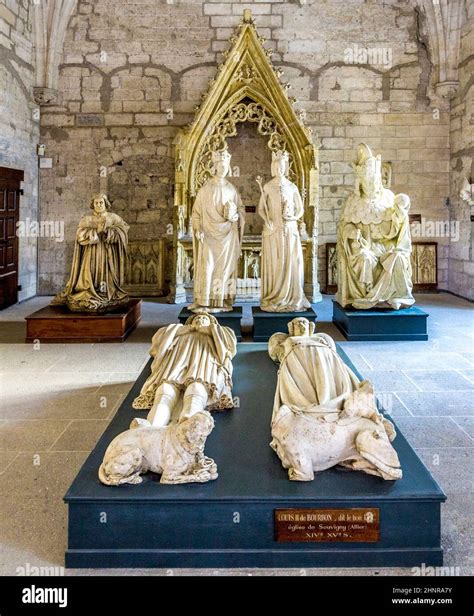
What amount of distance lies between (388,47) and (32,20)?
20.6 feet

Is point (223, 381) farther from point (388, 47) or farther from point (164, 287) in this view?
point (388, 47)

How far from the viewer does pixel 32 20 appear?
9.74m

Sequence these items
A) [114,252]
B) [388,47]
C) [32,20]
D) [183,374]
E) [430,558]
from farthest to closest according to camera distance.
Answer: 1. [388,47]
2. [32,20]
3. [114,252]
4. [183,374]
5. [430,558]

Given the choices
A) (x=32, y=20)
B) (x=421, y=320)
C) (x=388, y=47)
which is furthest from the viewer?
(x=388, y=47)

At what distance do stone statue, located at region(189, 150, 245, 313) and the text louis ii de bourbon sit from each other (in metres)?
4.50

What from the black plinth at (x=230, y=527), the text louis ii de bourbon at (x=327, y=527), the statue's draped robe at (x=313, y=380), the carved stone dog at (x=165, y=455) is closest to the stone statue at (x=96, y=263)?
the statue's draped robe at (x=313, y=380)

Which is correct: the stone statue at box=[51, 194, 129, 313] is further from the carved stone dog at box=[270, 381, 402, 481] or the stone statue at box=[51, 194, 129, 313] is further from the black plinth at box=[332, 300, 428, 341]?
the carved stone dog at box=[270, 381, 402, 481]

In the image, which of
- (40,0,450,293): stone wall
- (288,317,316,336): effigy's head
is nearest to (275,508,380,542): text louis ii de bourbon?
(288,317,316,336): effigy's head

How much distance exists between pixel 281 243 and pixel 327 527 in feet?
15.5

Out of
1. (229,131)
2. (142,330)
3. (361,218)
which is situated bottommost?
(142,330)

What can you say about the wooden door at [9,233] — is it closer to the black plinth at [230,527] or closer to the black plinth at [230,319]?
the black plinth at [230,319]

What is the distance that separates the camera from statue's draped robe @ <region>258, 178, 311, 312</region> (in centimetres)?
672

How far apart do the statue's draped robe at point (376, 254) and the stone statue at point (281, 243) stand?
28.8 inches

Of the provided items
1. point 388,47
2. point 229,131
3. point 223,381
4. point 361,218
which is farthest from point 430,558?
point 388,47
